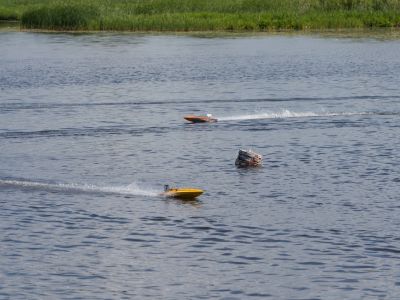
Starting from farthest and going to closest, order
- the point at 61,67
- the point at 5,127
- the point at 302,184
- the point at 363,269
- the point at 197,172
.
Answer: the point at 61,67 → the point at 5,127 → the point at 197,172 → the point at 302,184 → the point at 363,269

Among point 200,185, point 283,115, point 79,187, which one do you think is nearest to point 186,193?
point 200,185

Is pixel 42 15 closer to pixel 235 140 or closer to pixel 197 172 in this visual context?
pixel 235 140

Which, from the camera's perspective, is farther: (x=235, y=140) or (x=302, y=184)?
(x=235, y=140)

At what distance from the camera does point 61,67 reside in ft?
302

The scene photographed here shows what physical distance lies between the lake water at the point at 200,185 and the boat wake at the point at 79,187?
115mm

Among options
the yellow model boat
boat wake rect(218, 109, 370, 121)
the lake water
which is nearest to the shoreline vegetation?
the lake water

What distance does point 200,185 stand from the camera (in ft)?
140

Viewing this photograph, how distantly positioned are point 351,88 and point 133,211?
4028cm

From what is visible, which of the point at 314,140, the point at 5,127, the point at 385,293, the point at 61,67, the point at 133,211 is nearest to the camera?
the point at 385,293

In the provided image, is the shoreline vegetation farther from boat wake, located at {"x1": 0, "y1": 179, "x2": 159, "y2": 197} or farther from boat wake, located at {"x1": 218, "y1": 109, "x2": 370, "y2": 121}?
boat wake, located at {"x1": 0, "y1": 179, "x2": 159, "y2": 197}

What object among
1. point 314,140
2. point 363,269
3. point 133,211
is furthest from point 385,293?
point 314,140

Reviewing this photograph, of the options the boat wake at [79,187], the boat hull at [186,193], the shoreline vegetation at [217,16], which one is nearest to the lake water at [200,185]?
the boat wake at [79,187]

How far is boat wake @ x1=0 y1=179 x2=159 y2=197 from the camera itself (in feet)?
135

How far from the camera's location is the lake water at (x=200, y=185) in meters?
30.2
